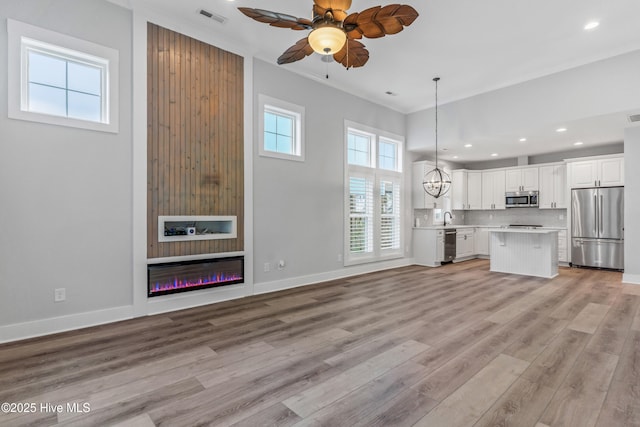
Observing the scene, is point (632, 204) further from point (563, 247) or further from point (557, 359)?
point (557, 359)

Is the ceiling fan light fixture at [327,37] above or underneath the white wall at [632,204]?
above

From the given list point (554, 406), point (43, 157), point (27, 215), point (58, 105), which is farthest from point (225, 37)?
point (554, 406)

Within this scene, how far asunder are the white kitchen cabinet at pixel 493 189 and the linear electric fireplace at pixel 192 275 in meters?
7.49

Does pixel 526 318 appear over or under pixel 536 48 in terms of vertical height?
under

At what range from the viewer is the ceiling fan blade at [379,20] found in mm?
2578

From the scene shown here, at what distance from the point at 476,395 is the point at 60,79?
189 inches

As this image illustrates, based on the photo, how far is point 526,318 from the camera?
368 cm

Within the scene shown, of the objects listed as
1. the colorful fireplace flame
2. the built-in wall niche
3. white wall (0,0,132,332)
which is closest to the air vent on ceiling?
white wall (0,0,132,332)

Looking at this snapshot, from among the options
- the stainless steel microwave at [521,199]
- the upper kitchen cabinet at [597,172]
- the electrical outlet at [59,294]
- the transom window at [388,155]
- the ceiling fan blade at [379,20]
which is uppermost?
the ceiling fan blade at [379,20]

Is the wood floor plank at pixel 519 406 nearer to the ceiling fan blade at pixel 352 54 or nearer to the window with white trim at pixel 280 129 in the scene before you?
the ceiling fan blade at pixel 352 54

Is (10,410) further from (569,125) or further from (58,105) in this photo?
(569,125)

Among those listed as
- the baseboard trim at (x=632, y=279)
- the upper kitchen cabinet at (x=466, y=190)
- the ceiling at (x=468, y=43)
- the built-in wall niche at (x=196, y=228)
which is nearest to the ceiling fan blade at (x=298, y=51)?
the ceiling at (x=468, y=43)

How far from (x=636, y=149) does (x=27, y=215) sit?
8863 millimetres

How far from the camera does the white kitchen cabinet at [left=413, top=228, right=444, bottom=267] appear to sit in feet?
24.4
